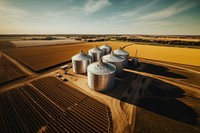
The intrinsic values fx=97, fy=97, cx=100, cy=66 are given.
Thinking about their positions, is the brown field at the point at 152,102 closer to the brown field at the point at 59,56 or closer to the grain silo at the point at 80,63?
the grain silo at the point at 80,63

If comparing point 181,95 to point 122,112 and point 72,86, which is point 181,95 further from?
point 72,86

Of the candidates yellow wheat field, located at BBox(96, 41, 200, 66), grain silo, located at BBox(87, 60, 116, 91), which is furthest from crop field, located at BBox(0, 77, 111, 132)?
yellow wheat field, located at BBox(96, 41, 200, 66)

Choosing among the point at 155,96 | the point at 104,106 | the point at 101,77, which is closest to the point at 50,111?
the point at 104,106

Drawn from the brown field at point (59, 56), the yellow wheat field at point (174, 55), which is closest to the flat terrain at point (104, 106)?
the brown field at point (59, 56)

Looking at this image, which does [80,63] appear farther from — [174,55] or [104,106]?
[174,55]

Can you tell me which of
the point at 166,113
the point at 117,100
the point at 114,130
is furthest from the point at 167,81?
the point at 114,130
